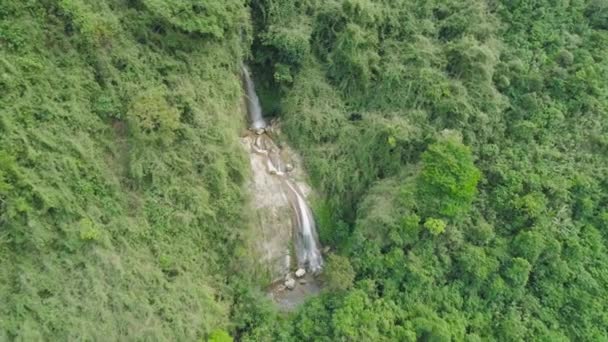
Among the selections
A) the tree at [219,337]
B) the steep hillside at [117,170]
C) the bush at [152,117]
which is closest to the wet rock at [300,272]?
the steep hillside at [117,170]

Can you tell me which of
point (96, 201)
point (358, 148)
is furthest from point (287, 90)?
point (96, 201)

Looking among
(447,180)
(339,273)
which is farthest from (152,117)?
(447,180)

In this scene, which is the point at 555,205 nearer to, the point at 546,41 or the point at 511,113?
the point at 511,113

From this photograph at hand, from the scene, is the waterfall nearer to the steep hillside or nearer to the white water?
the white water

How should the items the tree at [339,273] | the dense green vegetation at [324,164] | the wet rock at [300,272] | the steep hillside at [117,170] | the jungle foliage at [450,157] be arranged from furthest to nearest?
the wet rock at [300,272] < the jungle foliage at [450,157] < the tree at [339,273] < the dense green vegetation at [324,164] < the steep hillside at [117,170]

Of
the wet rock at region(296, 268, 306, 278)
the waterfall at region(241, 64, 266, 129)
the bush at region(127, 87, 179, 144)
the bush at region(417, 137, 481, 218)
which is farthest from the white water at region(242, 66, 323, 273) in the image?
the bush at region(417, 137, 481, 218)

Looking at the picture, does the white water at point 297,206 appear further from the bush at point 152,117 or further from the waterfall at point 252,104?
the bush at point 152,117

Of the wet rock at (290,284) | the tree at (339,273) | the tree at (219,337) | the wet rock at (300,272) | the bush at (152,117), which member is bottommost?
the wet rock at (290,284)
